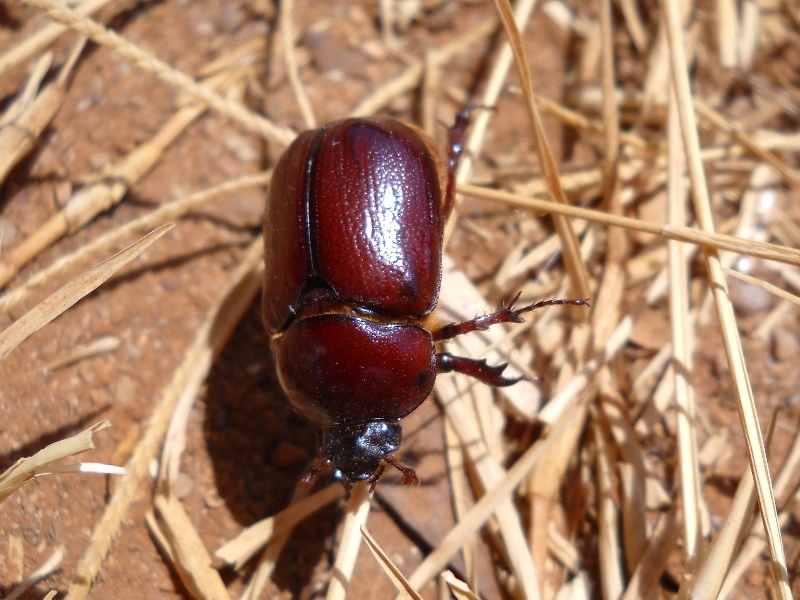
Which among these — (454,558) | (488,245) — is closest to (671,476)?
(454,558)

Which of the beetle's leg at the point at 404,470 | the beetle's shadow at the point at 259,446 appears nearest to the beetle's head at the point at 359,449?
the beetle's leg at the point at 404,470

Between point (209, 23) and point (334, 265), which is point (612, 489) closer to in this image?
point (334, 265)

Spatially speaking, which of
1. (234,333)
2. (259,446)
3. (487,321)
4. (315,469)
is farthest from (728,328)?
(234,333)

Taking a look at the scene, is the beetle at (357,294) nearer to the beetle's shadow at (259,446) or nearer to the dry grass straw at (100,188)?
the beetle's shadow at (259,446)

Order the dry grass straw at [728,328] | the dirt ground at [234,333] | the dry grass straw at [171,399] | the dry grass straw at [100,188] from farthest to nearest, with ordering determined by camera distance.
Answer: the dry grass straw at [100,188]
the dirt ground at [234,333]
the dry grass straw at [171,399]
the dry grass straw at [728,328]

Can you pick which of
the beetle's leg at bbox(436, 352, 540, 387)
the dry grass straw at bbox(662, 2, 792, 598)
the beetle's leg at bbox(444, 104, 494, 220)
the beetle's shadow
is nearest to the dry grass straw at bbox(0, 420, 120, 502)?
the beetle's shadow

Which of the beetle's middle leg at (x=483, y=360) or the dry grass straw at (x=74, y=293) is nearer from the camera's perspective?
the dry grass straw at (x=74, y=293)

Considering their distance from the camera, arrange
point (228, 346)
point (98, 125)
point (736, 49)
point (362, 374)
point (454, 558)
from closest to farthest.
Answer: point (362, 374), point (454, 558), point (228, 346), point (98, 125), point (736, 49)
